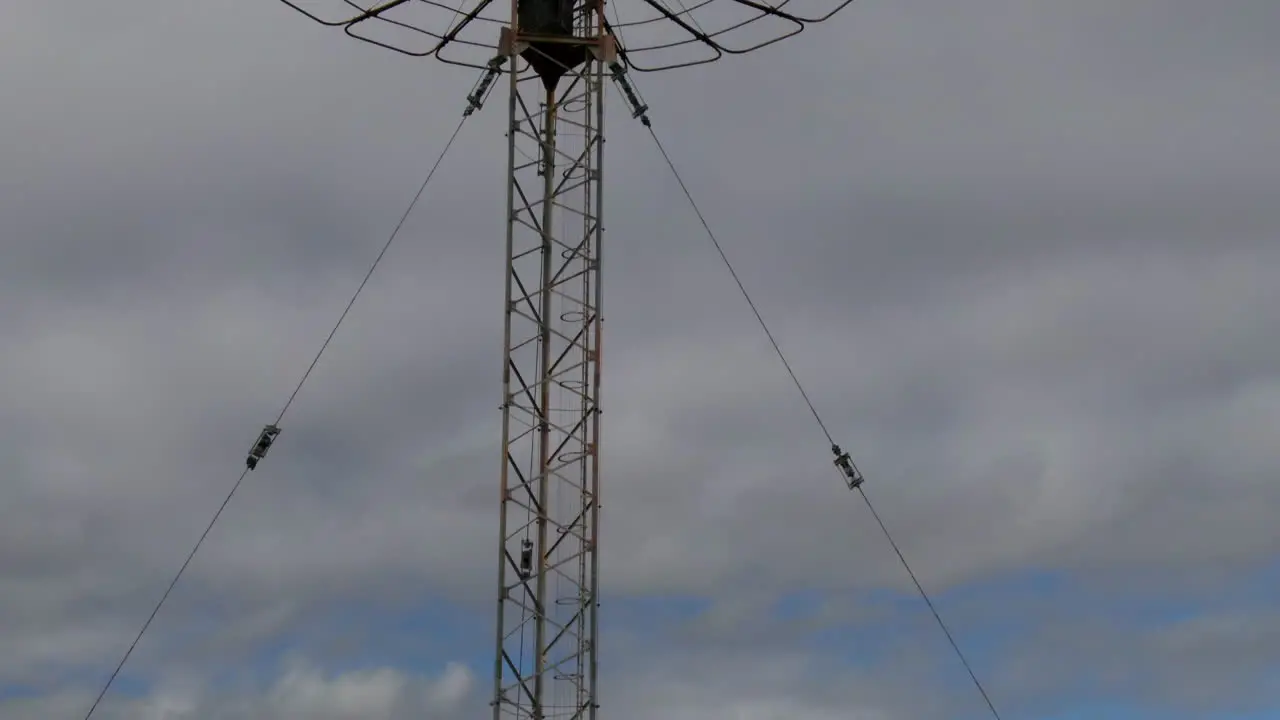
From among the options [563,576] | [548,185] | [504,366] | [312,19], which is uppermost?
[312,19]

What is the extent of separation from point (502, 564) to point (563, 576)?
170cm

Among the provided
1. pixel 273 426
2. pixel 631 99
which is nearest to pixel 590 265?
pixel 631 99

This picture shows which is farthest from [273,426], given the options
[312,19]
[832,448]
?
[832,448]

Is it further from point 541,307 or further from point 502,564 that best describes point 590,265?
point 502,564

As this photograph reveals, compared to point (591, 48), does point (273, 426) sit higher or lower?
lower

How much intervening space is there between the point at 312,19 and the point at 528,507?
14854 millimetres

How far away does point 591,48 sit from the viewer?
56.7 m

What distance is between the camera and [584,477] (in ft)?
181

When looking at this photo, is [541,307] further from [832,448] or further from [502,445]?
[832,448]

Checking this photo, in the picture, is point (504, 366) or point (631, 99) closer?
point (504, 366)

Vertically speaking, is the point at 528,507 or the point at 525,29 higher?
the point at 525,29

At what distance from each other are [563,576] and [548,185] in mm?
10889

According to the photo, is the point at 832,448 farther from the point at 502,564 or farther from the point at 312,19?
the point at 312,19

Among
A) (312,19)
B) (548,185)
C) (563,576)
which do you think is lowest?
(563,576)
